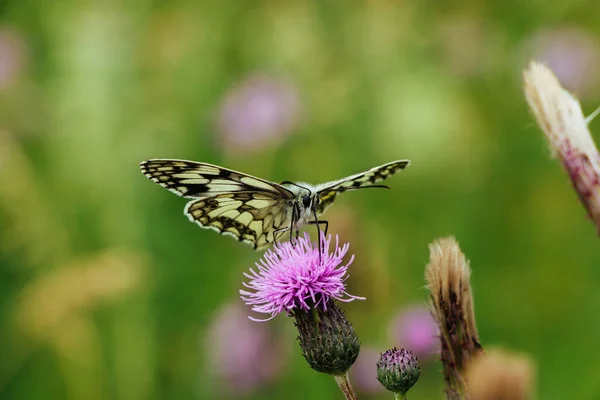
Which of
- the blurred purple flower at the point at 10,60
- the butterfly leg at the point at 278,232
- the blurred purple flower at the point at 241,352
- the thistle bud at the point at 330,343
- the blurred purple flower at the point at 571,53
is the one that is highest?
the blurred purple flower at the point at 10,60

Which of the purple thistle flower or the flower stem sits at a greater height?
the purple thistle flower

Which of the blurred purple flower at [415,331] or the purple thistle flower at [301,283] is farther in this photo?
the blurred purple flower at [415,331]

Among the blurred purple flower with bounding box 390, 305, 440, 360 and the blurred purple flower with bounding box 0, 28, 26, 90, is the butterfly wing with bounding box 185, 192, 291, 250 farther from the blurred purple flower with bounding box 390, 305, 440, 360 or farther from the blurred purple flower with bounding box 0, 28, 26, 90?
the blurred purple flower with bounding box 0, 28, 26, 90

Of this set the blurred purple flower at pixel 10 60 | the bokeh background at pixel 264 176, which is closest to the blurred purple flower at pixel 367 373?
the bokeh background at pixel 264 176

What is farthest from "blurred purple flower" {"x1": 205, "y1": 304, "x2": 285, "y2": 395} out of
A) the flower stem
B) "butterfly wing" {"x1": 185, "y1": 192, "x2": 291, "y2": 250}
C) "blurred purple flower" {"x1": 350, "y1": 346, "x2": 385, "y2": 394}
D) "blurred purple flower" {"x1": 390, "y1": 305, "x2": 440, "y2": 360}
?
the flower stem

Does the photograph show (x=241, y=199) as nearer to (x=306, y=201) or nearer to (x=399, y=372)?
(x=306, y=201)

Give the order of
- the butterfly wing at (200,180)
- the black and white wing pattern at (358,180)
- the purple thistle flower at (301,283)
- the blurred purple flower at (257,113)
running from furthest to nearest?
the blurred purple flower at (257,113)
the butterfly wing at (200,180)
the black and white wing pattern at (358,180)
the purple thistle flower at (301,283)

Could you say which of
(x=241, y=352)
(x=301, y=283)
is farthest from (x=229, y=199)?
(x=241, y=352)

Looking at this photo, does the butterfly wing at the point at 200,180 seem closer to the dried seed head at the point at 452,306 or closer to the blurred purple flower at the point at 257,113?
the dried seed head at the point at 452,306
